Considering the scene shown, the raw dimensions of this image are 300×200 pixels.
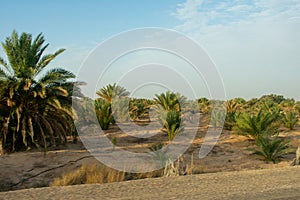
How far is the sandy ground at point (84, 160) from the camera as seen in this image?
9469mm

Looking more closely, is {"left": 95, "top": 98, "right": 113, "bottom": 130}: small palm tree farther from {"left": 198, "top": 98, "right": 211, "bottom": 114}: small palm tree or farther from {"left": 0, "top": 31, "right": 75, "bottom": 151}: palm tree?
{"left": 198, "top": 98, "right": 211, "bottom": 114}: small palm tree

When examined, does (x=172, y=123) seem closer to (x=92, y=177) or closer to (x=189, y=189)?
(x=92, y=177)

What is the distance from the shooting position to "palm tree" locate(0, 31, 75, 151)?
40.2 ft

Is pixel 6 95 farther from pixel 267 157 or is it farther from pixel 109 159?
pixel 267 157

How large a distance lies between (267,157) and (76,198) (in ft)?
29.8

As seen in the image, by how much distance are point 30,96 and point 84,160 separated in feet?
10.9

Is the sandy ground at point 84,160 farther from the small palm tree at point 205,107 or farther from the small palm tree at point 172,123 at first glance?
the small palm tree at point 205,107

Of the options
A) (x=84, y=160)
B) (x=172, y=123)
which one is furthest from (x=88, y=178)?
(x=172, y=123)

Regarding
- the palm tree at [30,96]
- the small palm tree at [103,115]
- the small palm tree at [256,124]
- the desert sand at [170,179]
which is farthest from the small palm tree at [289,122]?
the palm tree at [30,96]

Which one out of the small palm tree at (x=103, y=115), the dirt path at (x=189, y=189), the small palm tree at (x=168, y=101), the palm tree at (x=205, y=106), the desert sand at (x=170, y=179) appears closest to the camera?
the dirt path at (x=189, y=189)

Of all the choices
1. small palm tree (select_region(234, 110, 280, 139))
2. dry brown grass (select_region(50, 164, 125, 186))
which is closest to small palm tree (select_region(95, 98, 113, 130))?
small palm tree (select_region(234, 110, 280, 139))

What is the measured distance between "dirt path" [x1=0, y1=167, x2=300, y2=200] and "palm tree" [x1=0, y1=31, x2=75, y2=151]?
667cm

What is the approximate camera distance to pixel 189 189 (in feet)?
19.8

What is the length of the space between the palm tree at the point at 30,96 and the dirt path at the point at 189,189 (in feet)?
21.9
